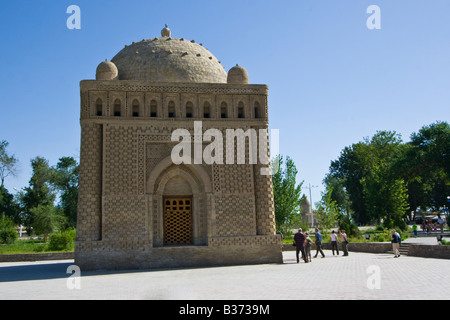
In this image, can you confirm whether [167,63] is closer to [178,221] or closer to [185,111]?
[185,111]

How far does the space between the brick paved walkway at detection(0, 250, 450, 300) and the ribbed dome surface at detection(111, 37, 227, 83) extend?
7.48 metres

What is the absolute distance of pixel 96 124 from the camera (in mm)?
14461

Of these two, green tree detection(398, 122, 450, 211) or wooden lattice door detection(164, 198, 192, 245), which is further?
→ green tree detection(398, 122, 450, 211)

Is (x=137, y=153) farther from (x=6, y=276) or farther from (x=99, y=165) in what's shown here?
(x=6, y=276)

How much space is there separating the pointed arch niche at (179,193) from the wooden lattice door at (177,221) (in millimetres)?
82

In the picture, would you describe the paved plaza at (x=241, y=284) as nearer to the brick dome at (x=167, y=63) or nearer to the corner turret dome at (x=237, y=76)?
the corner turret dome at (x=237, y=76)

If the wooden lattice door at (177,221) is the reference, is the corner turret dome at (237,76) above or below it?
above

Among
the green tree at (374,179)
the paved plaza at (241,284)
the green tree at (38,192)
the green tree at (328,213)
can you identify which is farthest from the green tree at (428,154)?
the green tree at (38,192)

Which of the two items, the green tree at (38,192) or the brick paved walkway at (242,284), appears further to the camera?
the green tree at (38,192)

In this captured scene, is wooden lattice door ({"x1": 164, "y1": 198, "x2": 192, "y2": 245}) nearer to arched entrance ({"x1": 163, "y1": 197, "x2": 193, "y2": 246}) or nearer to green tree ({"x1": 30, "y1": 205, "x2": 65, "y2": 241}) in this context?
arched entrance ({"x1": 163, "y1": 197, "x2": 193, "y2": 246})

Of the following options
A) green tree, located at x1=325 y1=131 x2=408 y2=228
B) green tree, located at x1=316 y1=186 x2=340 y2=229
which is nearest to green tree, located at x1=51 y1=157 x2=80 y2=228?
green tree, located at x1=316 y1=186 x2=340 y2=229

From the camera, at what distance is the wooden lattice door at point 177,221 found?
1487cm

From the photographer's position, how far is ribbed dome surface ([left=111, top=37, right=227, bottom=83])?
15.9 m
